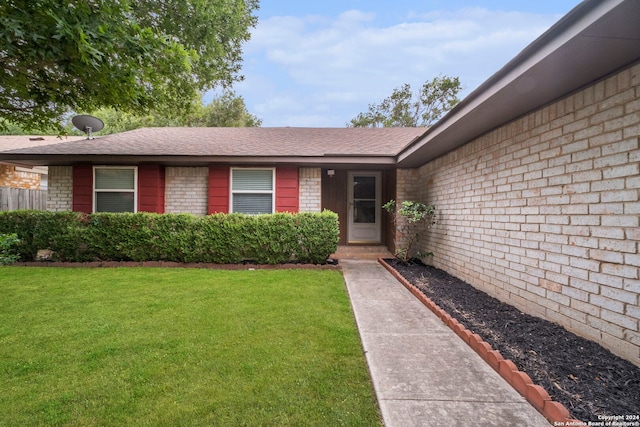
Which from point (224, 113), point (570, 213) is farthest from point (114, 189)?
point (224, 113)

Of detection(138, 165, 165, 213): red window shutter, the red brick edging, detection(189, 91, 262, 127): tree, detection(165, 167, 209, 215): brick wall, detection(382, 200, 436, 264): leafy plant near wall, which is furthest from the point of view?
detection(189, 91, 262, 127): tree

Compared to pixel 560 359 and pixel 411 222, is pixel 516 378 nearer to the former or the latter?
pixel 560 359

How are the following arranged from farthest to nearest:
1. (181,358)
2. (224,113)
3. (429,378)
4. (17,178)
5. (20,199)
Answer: (224,113) → (17,178) → (20,199) → (181,358) → (429,378)

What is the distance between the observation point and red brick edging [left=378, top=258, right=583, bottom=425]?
67.9 inches

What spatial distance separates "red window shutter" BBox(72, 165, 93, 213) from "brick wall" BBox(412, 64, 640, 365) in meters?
8.88

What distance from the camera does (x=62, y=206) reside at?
761cm

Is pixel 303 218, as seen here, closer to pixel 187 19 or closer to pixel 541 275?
pixel 541 275

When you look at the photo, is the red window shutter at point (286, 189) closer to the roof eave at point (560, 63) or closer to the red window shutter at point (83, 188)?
the roof eave at point (560, 63)

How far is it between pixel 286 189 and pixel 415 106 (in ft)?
62.4

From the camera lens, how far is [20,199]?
9906 mm

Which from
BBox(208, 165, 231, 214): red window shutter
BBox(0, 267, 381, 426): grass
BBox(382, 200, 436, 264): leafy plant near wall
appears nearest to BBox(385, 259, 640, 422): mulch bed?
BBox(0, 267, 381, 426): grass

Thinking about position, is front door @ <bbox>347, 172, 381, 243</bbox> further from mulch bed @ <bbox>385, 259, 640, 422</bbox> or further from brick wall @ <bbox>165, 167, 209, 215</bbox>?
mulch bed @ <bbox>385, 259, 640, 422</bbox>

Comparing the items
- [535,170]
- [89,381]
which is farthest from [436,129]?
[89,381]

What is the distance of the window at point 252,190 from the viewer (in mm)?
7531
